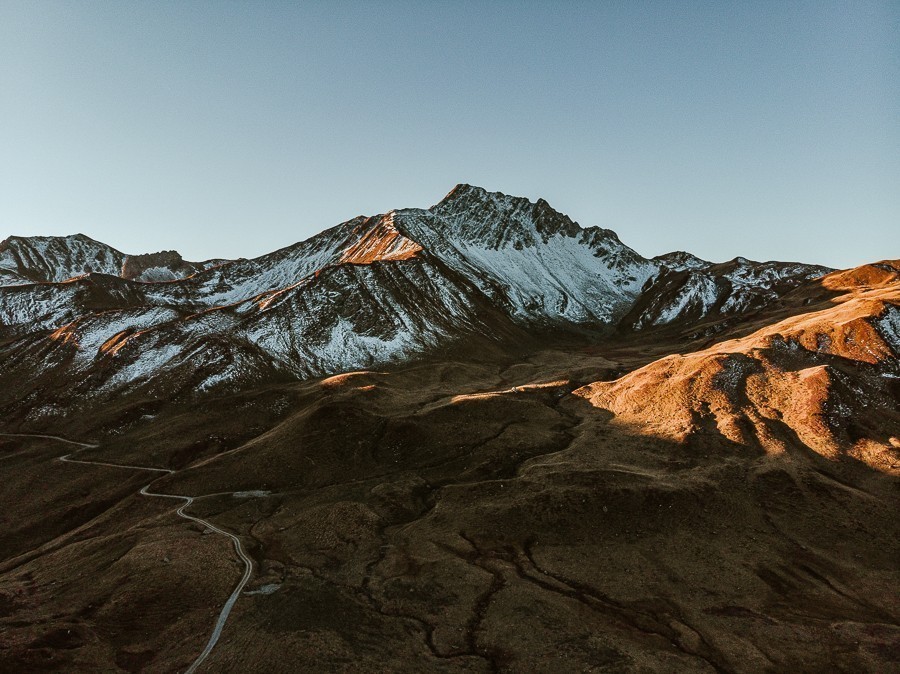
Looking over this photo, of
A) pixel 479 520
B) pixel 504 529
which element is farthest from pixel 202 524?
pixel 504 529

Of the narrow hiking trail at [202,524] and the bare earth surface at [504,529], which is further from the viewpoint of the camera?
the bare earth surface at [504,529]

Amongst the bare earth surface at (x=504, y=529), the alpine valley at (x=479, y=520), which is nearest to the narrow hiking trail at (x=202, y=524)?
the alpine valley at (x=479, y=520)

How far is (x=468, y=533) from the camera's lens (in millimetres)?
51656

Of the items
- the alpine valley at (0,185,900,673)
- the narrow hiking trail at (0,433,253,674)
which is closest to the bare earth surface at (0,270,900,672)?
the alpine valley at (0,185,900,673)

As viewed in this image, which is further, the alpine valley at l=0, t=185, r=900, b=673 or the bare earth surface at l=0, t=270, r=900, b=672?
the alpine valley at l=0, t=185, r=900, b=673

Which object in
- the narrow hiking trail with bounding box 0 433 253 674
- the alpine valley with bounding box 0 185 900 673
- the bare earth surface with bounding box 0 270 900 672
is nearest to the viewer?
the narrow hiking trail with bounding box 0 433 253 674

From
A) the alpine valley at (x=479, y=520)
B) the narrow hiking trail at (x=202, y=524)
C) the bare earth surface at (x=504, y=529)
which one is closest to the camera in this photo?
the narrow hiking trail at (x=202, y=524)

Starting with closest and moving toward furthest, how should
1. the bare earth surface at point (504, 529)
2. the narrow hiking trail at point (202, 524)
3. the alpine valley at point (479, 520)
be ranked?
1. the narrow hiking trail at point (202, 524)
2. the bare earth surface at point (504, 529)
3. the alpine valley at point (479, 520)

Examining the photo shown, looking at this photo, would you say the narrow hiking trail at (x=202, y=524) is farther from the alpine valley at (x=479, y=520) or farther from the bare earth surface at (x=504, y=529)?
the bare earth surface at (x=504, y=529)

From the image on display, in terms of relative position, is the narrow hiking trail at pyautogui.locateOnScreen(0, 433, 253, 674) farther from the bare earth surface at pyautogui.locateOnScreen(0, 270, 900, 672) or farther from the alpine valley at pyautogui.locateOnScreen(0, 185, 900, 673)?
the bare earth surface at pyautogui.locateOnScreen(0, 270, 900, 672)

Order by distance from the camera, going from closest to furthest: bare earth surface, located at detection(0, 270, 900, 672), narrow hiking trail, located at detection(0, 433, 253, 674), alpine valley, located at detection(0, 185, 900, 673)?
1. narrow hiking trail, located at detection(0, 433, 253, 674)
2. bare earth surface, located at detection(0, 270, 900, 672)
3. alpine valley, located at detection(0, 185, 900, 673)

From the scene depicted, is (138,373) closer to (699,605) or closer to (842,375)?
(699,605)

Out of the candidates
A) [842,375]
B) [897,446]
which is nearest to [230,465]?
[897,446]

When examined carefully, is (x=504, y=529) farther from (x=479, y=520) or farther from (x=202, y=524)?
(x=202, y=524)
